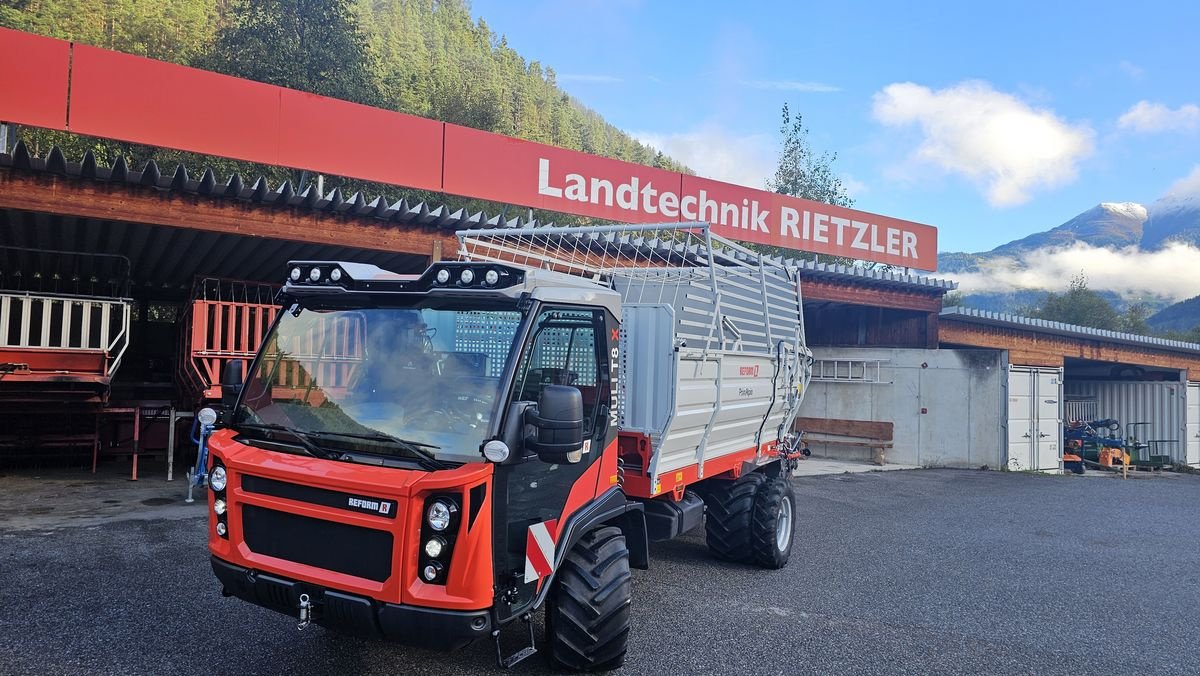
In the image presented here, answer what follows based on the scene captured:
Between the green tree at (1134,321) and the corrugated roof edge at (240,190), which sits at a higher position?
the green tree at (1134,321)

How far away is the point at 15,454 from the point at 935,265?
18.5 metres

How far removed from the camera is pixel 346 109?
32.2 ft

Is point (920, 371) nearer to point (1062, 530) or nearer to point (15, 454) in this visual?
point (1062, 530)

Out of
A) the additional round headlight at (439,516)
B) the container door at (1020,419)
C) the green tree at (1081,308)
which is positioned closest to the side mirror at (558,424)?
the additional round headlight at (439,516)

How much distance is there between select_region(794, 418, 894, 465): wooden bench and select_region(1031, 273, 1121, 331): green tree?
4077 centimetres

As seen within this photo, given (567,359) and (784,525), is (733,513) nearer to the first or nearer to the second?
(784,525)

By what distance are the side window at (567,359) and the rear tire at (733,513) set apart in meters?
2.60

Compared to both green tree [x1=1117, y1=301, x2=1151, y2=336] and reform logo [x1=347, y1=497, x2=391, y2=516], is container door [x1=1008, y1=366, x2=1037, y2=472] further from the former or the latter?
green tree [x1=1117, y1=301, x2=1151, y2=336]

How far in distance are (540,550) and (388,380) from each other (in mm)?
1074

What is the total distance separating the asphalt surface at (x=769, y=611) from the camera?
414 centimetres

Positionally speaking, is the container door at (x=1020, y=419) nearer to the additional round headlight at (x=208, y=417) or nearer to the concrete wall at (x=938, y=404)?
the concrete wall at (x=938, y=404)

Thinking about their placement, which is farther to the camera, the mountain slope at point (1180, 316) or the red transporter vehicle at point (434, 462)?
the mountain slope at point (1180, 316)

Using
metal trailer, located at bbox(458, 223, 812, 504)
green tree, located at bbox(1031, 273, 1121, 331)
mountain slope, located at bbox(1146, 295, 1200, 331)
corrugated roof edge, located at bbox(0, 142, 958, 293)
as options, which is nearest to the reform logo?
metal trailer, located at bbox(458, 223, 812, 504)

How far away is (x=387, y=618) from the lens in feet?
9.78
